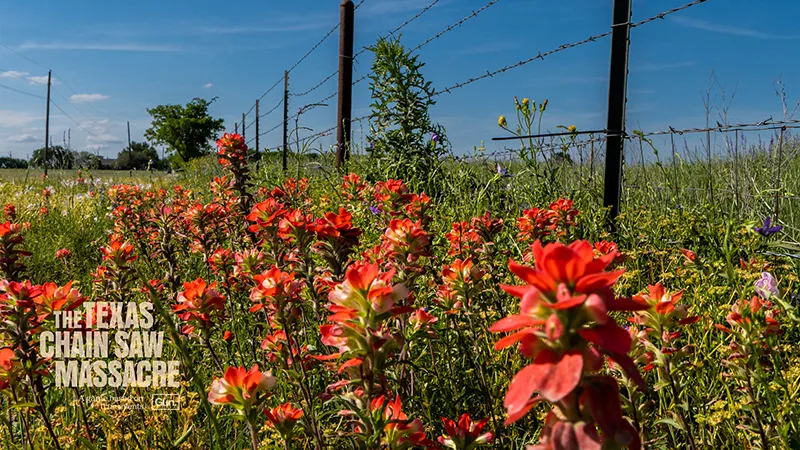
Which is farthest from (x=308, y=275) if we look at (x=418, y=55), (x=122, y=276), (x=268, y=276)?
(x=418, y=55)

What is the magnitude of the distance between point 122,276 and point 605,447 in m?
2.14

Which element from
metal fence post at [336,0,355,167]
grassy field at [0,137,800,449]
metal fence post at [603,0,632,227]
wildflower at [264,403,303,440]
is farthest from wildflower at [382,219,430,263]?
metal fence post at [336,0,355,167]

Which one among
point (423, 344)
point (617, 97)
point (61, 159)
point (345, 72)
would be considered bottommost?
point (423, 344)

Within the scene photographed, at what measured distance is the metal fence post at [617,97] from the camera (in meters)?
3.68

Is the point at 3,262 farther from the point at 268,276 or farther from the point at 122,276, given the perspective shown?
the point at 268,276

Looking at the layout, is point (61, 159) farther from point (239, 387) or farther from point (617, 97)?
point (239, 387)

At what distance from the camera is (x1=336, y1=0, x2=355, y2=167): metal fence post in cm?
776

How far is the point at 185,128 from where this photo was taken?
63875 millimetres

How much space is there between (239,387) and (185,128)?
2671 inches

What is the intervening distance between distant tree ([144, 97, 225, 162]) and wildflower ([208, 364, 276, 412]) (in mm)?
65123

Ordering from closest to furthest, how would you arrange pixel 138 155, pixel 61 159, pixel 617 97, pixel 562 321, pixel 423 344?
1. pixel 562 321
2. pixel 423 344
3. pixel 617 97
4. pixel 61 159
5. pixel 138 155

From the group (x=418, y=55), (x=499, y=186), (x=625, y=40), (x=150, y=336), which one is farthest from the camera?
(x=418, y=55)

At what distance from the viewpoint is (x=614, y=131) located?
3.71 m

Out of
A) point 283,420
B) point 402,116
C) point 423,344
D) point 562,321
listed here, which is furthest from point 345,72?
point 562,321
